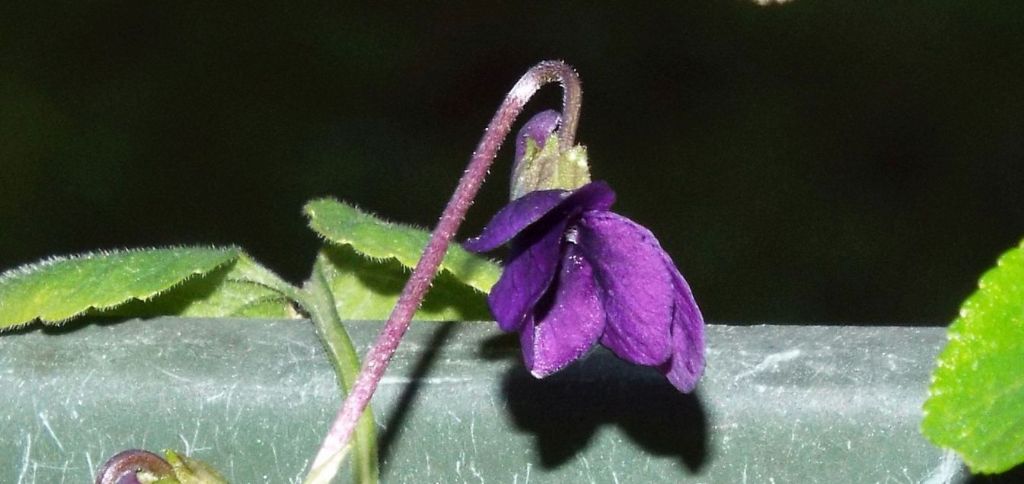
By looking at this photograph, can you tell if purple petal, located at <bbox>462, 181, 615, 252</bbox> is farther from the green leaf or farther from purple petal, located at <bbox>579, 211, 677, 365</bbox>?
the green leaf

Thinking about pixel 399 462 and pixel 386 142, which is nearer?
pixel 399 462

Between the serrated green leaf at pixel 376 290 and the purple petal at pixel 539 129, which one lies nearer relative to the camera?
the purple petal at pixel 539 129

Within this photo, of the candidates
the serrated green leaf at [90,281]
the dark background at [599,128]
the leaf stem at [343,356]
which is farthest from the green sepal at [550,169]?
the dark background at [599,128]

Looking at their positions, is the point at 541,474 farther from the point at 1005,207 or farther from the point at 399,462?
the point at 1005,207

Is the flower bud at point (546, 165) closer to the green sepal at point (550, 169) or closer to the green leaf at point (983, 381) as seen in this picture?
the green sepal at point (550, 169)

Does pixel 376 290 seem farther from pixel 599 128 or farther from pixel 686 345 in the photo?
pixel 599 128

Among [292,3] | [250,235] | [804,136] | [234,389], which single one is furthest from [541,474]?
[292,3]
